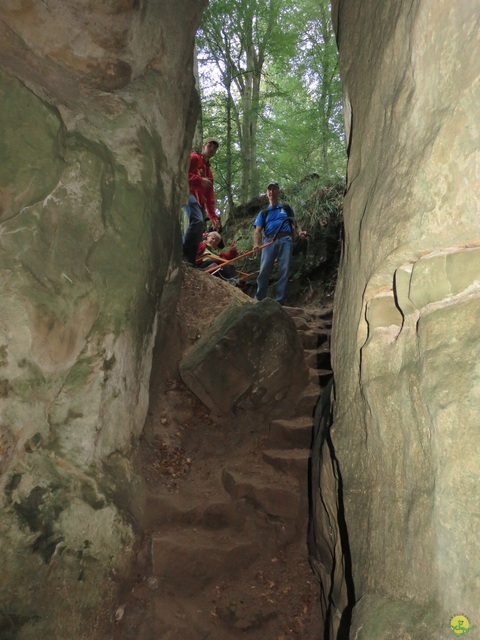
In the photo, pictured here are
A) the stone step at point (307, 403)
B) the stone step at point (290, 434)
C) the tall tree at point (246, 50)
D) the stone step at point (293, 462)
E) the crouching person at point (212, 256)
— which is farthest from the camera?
the tall tree at point (246, 50)

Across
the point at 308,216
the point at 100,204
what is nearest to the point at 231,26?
the point at 308,216

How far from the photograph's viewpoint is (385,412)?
6.09 feet

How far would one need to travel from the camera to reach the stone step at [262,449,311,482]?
421 cm

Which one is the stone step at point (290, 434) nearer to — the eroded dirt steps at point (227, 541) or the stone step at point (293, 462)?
the eroded dirt steps at point (227, 541)

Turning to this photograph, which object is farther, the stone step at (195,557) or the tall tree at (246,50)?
the tall tree at (246,50)

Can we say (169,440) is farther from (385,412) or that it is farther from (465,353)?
(465,353)

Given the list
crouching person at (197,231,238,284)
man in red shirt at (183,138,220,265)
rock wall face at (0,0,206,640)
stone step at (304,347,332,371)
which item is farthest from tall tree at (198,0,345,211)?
rock wall face at (0,0,206,640)

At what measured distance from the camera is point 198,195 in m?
6.70

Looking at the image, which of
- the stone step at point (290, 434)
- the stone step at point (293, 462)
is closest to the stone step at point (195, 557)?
the stone step at point (293, 462)

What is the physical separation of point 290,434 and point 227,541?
131cm

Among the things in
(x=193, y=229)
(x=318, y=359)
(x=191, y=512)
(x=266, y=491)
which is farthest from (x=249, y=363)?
(x=193, y=229)

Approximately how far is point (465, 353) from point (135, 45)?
14.4 ft

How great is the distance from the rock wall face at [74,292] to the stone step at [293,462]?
4.56ft

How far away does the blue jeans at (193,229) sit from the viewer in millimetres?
6625
